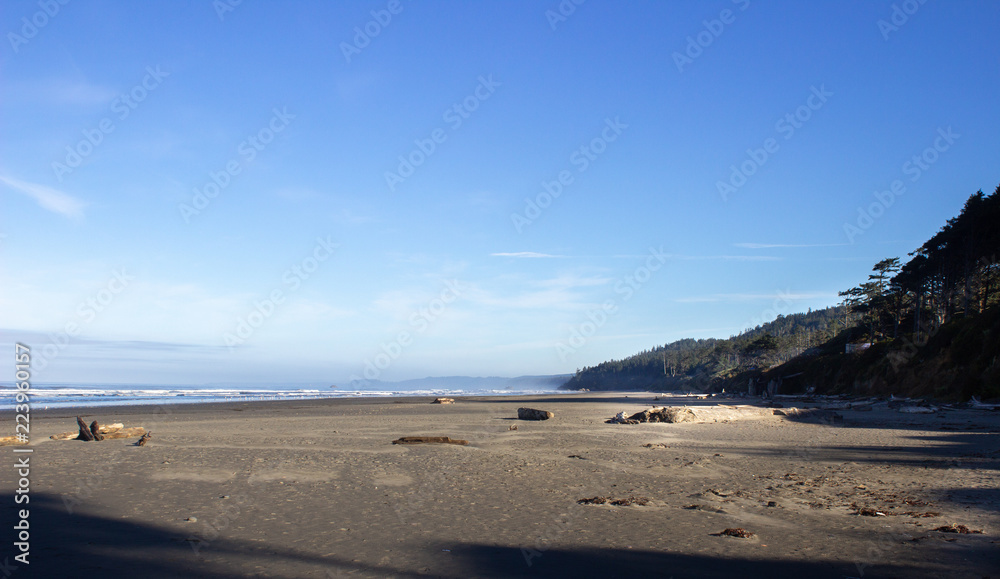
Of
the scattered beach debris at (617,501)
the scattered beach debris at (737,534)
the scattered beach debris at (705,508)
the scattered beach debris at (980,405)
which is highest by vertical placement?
the scattered beach debris at (737,534)

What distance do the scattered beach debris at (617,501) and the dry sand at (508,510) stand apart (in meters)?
0.15

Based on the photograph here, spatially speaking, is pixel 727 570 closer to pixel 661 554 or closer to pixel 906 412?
pixel 661 554

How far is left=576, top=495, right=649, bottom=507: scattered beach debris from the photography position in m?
8.09

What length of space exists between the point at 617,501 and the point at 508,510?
1.68 metres

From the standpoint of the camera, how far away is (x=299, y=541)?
620 centimetres

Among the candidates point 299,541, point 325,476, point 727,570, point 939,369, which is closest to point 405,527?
point 299,541

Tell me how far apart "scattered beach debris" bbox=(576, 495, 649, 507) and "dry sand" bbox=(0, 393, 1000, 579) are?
145 millimetres

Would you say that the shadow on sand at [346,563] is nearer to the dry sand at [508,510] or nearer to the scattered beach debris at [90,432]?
the dry sand at [508,510]

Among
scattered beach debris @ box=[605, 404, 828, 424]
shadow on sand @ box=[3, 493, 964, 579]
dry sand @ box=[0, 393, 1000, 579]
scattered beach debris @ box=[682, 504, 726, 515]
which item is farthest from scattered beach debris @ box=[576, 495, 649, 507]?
scattered beach debris @ box=[605, 404, 828, 424]

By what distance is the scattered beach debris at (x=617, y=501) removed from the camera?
809 cm

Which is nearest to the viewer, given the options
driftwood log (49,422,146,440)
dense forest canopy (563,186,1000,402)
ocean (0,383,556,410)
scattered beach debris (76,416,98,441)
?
scattered beach debris (76,416,98,441)

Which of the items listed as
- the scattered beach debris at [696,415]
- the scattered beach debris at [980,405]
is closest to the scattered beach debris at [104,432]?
the scattered beach debris at [696,415]

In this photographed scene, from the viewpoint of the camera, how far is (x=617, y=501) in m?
8.20

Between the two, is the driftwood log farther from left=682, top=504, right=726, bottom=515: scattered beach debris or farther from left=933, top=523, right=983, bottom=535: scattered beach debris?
left=933, top=523, right=983, bottom=535: scattered beach debris
